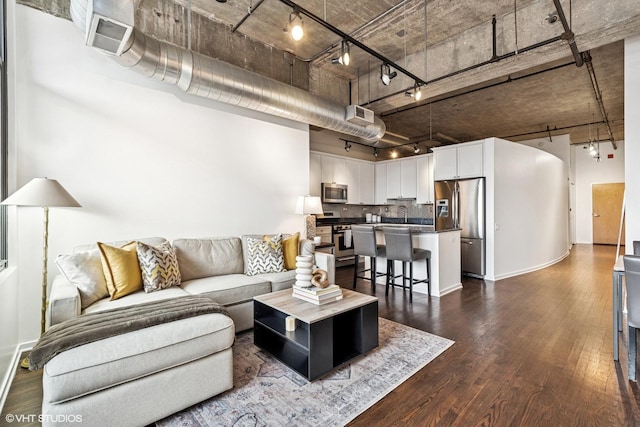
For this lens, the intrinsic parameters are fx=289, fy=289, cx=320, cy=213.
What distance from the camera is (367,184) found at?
25.1 feet

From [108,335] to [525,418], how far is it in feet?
8.28

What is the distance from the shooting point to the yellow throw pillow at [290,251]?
382cm

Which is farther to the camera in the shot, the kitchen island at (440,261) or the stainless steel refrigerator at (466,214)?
the stainless steel refrigerator at (466,214)

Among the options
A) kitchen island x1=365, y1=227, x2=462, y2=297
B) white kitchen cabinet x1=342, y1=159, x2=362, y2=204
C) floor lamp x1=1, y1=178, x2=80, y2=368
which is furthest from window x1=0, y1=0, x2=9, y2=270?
white kitchen cabinet x1=342, y1=159, x2=362, y2=204

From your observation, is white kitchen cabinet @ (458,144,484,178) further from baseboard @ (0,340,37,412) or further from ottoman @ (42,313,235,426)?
baseboard @ (0,340,37,412)

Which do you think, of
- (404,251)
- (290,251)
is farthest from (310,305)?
(404,251)

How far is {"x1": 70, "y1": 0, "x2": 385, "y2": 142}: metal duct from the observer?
9.30 ft

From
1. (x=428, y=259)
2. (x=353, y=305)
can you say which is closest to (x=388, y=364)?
(x=353, y=305)

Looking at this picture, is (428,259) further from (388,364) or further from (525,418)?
(525,418)

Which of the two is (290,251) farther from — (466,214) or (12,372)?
(466,214)

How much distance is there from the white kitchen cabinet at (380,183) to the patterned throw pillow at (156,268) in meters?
5.82

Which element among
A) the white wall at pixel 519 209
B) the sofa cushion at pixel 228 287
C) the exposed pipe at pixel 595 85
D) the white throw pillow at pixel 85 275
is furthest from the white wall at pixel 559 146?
the white throw pillow at pixel 85 275

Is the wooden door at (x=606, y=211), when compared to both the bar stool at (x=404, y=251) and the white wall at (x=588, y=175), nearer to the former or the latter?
the white wall at (x=588, y=175)

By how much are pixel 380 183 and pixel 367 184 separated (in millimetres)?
431
